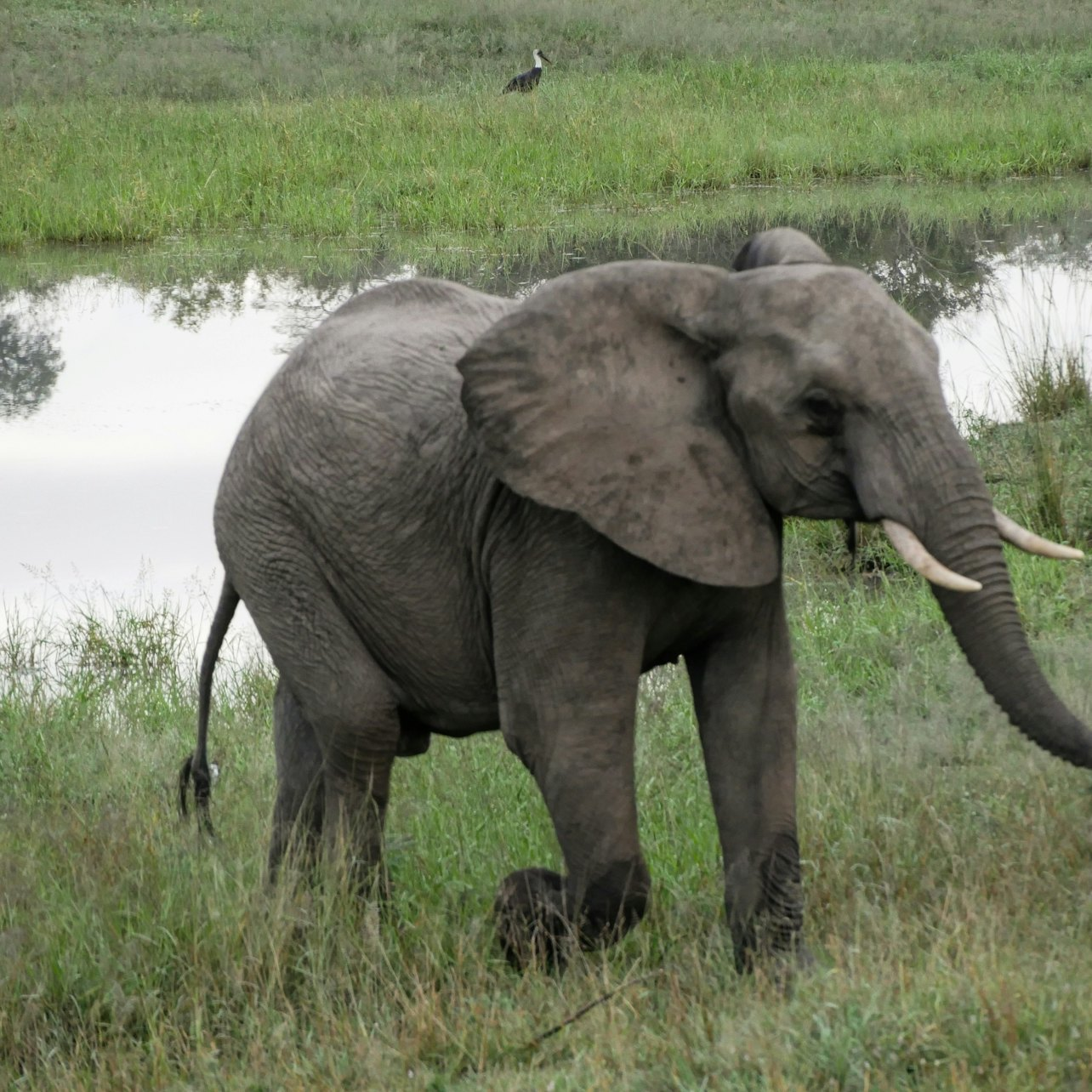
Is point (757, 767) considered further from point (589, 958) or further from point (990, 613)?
point (990, 613)

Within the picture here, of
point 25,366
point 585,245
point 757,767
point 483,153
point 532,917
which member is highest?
point 483,153

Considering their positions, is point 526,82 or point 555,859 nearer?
point 555,859

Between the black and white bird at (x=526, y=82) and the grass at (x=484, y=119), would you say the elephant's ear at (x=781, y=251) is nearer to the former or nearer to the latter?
the grass at (x=484, y=119)

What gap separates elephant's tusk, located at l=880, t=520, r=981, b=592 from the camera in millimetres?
3074

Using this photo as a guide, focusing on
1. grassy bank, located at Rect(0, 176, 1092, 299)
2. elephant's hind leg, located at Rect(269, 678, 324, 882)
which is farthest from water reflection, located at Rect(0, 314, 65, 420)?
elephant's hind leg, located at Rect(269, 678, 324, 882)

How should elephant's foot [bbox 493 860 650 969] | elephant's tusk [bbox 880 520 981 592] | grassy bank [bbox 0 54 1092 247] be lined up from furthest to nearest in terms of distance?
grassy bank [bbox 0 54 1092 247], elephant's foot [bbox 493 860 650 969], elephant's tusk [bbox 880 520 981 592]

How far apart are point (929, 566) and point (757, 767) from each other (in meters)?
0.79

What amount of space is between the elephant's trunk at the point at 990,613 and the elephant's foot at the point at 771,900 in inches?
26.9

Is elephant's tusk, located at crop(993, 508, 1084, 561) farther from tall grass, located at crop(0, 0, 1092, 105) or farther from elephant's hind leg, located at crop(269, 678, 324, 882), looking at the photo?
tall grass, located at crop(0, 0, 1092, 105)

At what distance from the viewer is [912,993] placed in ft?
10.2

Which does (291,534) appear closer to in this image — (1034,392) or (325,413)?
(325,413)

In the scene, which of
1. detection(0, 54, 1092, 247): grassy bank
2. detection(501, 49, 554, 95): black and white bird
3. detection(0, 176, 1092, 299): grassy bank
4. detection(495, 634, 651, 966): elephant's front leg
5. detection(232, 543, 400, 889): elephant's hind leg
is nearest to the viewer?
detection(495, 634, 651, 966): elephant's front leg

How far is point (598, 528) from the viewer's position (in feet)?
11.1

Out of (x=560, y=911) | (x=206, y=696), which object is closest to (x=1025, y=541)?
(x=560, y=911)
